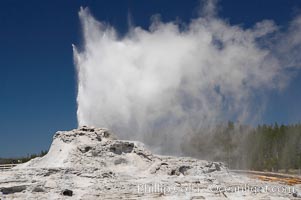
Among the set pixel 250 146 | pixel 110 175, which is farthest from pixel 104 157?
pixel 250 146

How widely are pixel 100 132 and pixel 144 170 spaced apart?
5.43 m

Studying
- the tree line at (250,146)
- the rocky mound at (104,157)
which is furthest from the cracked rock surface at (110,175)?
the tree line at (250,146)

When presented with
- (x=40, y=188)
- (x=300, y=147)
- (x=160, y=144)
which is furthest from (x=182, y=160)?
(x=300, y=147)

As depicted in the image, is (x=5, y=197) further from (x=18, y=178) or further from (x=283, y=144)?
(x=283, y=144)

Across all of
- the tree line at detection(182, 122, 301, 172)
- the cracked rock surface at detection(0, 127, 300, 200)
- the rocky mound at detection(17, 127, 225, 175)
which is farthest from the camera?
the tree line at detection(182, 122, 301, 172)

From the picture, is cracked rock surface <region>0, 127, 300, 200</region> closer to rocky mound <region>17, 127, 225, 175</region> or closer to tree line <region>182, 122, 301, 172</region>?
rocky mound <region>17, 127, 225, 175</region>

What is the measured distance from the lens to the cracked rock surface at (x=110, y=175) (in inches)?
963

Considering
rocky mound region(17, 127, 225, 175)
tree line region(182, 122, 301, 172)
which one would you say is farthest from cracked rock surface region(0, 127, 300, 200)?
tree line region(182, 122, 301, 172)

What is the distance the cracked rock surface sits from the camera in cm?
2447

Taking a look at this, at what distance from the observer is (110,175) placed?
28.6 m

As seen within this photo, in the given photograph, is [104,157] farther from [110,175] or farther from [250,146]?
[250,146]

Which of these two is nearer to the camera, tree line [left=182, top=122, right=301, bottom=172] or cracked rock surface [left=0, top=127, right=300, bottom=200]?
cracked rock surface [left=0, top=127, right=300, bottom=200]

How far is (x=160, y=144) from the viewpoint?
6147 cm

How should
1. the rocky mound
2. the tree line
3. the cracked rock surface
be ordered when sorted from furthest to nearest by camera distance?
1. the tree line
2. the rocky mound
3. the cracked rock surface
